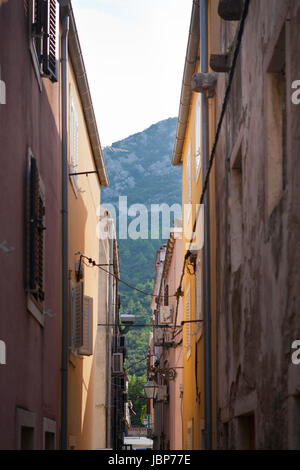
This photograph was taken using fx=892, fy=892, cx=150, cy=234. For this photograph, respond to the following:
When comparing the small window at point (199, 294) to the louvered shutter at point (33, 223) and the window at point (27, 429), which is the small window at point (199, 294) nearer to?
the window at point (27, 429)

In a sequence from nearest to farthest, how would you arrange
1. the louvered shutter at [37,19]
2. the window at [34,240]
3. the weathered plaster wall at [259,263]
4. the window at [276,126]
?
the weathered plaster wall at [259,263]
the window at [276,126]
the window at [34,240]
the louvered shutter at [37,19]

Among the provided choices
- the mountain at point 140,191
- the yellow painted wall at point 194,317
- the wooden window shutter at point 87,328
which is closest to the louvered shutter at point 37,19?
the yellow painted wall at point 194,317

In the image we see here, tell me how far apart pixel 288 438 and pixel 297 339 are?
0.89 metres

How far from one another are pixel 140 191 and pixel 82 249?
11076 cm

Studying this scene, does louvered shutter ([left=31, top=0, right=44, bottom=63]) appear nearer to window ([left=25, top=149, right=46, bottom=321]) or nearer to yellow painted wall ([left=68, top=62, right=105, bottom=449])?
window ([left=25, top=149, right=46, bottom=321])

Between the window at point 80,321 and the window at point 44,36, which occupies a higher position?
the window at point 44,36

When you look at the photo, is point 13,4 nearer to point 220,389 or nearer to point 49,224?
point 49,224

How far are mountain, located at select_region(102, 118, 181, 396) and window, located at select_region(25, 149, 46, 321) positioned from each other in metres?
47.7

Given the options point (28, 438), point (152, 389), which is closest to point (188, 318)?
point (28, 438)

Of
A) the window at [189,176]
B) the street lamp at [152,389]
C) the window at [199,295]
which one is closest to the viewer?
the window at [199,295]

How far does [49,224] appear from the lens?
525 inches

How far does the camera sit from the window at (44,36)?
11.3m

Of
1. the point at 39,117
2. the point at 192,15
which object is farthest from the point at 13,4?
the point at 192,15

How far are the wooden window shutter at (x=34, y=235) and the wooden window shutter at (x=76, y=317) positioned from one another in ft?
15.7
